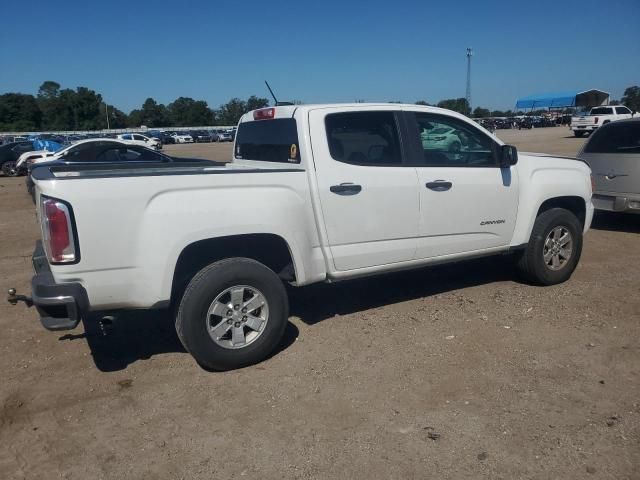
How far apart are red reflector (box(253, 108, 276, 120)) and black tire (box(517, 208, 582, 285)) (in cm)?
290

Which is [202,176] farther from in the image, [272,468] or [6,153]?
[6,153]

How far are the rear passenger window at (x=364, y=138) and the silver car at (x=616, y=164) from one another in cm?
506

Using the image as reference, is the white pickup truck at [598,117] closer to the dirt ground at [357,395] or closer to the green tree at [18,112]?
the dirt ground at [357,395]

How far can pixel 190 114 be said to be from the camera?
430 ft

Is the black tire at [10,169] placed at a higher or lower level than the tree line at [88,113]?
lower

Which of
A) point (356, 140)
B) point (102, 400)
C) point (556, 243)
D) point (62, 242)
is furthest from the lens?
point (556, 243)

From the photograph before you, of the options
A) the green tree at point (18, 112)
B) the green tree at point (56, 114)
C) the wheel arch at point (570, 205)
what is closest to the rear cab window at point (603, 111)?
the wheel arch at point (570, 205)

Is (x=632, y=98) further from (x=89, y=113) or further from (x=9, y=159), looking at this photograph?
(x=89, y=113)

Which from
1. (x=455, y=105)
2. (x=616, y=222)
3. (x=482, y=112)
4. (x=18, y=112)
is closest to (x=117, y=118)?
(x=18, y=112)

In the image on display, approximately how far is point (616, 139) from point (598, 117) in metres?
30.5

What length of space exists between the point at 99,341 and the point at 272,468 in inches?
97.1

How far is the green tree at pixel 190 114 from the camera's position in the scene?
131 m

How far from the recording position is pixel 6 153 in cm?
2300

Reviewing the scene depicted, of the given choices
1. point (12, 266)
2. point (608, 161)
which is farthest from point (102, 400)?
point (608, 161)
